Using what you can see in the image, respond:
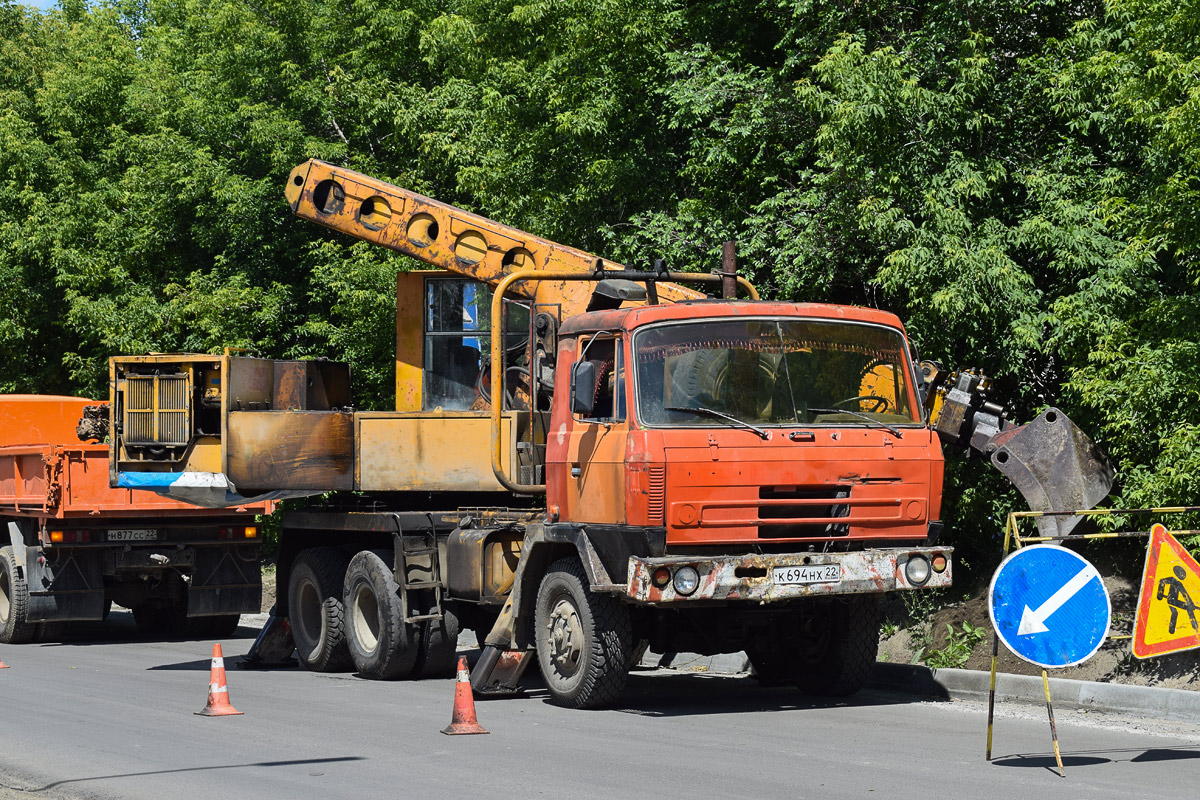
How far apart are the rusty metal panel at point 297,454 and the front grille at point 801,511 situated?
4797 mm

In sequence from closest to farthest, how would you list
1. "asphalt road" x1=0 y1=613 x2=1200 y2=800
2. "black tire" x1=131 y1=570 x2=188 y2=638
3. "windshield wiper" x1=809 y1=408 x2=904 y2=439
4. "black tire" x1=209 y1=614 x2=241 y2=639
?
"asphalt road" x1=0 y1=613 x2=1200 y2=800, "windshield wiper" x1=809 y1=408 x2=904 y2=439, "black tire" x1=131 y1=570 x2=188 y2=638, "black tire" x1=209 y1=614 x2=241 y2=639

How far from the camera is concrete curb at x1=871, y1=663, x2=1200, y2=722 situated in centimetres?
1005

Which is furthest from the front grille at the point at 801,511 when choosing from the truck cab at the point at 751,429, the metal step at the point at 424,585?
the metal step at the point at 424,585

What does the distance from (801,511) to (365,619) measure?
5068mm

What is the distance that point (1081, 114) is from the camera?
1441 centimetres

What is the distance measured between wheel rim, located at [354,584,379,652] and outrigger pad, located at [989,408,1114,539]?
5530mm

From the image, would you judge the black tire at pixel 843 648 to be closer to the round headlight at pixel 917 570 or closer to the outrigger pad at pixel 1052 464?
the round headlight at pixel 917 570

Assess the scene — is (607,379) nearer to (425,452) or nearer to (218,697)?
(425,452)

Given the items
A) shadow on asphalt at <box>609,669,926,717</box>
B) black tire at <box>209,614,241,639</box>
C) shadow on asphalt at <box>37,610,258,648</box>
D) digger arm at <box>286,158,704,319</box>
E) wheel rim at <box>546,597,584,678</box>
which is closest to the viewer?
wheel rim at <box>546,597,584,678</box>

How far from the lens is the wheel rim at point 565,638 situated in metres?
10.6

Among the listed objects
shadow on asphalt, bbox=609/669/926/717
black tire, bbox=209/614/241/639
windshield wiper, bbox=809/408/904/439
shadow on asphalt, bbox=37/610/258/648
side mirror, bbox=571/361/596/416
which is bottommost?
shadow on asphalt, bbox=37/610/258/648

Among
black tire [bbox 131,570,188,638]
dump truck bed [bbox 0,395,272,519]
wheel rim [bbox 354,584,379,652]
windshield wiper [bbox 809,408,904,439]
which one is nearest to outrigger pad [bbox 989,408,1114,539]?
windshield wiper [bbox 809,408,904,439]

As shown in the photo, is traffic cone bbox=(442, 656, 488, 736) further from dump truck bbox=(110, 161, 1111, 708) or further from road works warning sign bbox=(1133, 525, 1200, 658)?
road works warning sign bbox=(1133, 525, 1200, 658)

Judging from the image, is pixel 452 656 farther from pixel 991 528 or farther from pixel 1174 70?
pixel 1174 70
